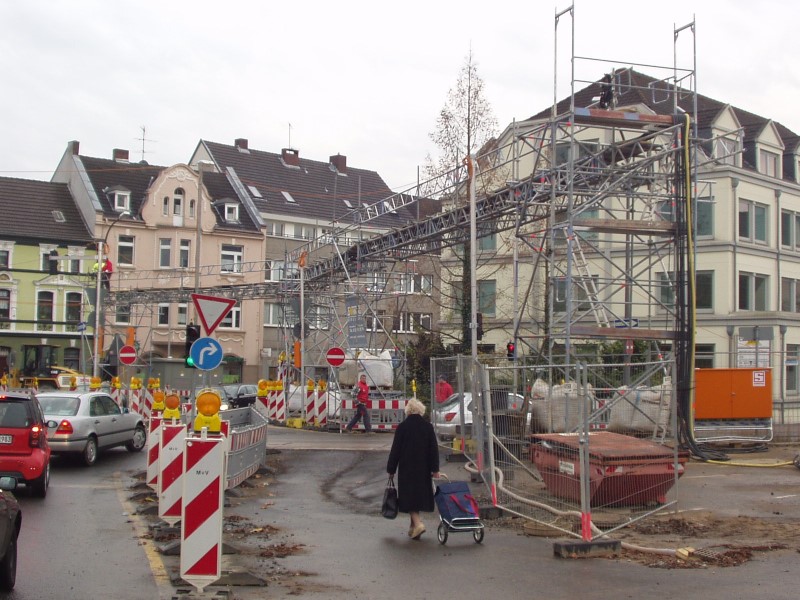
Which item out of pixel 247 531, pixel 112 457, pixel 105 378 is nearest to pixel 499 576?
pixel 247 531

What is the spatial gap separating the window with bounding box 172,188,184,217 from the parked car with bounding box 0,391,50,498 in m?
49.1

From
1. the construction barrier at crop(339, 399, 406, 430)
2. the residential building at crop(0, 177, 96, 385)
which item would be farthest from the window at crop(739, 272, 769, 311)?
the residential building at crop(0, 177, 96, 385)

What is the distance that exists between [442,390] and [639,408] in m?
5.94

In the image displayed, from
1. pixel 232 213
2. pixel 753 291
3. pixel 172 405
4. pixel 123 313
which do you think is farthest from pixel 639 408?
pixel 232 213

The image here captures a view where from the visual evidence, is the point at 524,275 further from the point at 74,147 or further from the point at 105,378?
the point at 74,147

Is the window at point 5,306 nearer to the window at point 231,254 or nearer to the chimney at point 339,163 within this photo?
the window at point 231,254

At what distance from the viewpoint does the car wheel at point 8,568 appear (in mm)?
8211

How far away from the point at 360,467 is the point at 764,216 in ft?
96.7

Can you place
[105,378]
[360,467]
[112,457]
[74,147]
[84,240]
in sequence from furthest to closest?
[74,147]
[84,240]
[105,378]
[112,457]
[360,467]

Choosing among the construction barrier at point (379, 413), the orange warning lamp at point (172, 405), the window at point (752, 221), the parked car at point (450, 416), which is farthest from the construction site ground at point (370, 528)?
the window at point (752, 221)

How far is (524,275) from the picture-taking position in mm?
47438

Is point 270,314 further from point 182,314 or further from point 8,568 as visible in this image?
point 8,568

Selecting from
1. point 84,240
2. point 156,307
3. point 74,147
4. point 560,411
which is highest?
point 74,147

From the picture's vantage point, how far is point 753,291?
43219 millimetres
